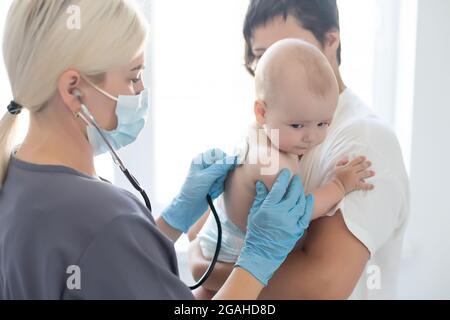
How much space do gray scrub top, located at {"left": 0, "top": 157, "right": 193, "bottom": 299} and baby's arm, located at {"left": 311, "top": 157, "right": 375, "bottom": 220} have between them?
35cm

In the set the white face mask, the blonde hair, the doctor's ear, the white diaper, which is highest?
the blonde hair

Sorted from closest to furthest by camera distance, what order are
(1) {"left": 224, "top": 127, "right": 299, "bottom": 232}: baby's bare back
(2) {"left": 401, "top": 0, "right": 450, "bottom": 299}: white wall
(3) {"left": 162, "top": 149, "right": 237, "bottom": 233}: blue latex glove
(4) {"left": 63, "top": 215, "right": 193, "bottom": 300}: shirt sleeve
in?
1. (4) {"left": 63, "top": 215, "right": 193, "bottom": 300}: shirt sleeve
2. (1) {"left": 224, "top": 127, "right": 299, "bottom": 232}: baby's bare back
3. (3) {"left": 162, "top": 149, "right": 237, "bottom": 233}: blue latex glove
4. (2) {"left": 401, "top": 0, "right": 450, "bottom": 299}: white wall

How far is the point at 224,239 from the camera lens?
135cm

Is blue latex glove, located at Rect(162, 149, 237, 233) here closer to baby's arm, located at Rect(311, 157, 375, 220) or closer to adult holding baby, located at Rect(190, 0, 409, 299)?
adult holding baby, located at Rect(190, 0, 409, 299)

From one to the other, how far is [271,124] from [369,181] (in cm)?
25

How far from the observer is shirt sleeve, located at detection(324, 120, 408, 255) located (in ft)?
3.92

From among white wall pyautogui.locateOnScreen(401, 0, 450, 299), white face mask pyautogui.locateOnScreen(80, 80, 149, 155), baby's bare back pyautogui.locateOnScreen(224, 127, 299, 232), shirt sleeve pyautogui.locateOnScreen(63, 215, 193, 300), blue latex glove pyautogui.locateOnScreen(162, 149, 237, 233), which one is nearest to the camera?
shirt sleeve pyautogui.locateOnScreen(63, 215, 193, 300)

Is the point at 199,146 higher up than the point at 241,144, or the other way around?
the point at 241,144

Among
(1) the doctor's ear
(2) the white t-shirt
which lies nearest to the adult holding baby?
(2) the white t-shirt

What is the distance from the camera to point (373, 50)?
6.19 feet

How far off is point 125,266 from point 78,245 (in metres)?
0.09

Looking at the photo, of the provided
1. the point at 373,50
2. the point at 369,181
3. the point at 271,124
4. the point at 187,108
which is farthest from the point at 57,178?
the point at 373,50

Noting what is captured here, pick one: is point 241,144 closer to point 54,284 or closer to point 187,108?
point 54,284
